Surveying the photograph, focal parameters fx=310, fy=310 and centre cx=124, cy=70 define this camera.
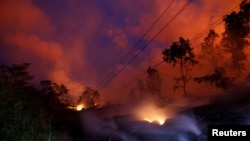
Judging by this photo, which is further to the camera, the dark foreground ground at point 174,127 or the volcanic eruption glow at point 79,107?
the volcanic eruption glow at point 79,107

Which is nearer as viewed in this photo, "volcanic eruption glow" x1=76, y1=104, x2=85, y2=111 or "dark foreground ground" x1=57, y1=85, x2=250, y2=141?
"dark foreground ground" x1=57, y1=85, x2=250, y2=141

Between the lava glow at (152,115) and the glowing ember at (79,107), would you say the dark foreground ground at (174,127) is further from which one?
the glowing ember at (79,107)

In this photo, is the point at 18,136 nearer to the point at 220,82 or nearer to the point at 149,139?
the point at 149,139

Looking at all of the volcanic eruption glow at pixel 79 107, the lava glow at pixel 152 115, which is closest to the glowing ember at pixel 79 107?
the volcanic eruption glow at pixel 79 107

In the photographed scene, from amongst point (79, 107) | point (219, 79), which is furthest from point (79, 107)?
point (219, 79)

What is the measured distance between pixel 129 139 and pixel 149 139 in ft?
7.38

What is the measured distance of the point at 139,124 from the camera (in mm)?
36719

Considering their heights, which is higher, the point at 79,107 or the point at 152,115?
the point at 79,107

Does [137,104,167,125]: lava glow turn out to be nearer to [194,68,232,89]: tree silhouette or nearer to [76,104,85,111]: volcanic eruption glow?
[194,68,232,89]: tree silhouette

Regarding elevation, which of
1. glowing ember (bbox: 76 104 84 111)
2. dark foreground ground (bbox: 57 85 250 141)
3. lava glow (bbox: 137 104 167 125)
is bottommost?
dark foreground ground (bbox: 57 85 250 141)

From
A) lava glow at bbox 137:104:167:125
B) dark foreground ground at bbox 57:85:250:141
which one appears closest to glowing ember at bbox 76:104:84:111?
lava glow at bbox 137:104:167:125

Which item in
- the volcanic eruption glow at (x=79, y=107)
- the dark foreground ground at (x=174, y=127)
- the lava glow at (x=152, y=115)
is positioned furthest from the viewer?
the volcanic eruption glow at (x=79, y=107)

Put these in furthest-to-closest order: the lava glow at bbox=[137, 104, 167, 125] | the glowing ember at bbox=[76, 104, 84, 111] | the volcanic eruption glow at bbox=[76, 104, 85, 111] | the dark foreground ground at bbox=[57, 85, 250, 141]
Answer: the glowing ember at bbox=[76, 104, 84, 111], the volcanic eruption glow at bbox=[76, 104, 85, 111], the lava glow at bbox=[137, 104, 167, 125], the dark foreground ground at bbox=[57, 85, 250, 141]

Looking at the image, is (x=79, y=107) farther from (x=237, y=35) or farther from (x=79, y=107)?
(x=237, y=35)
